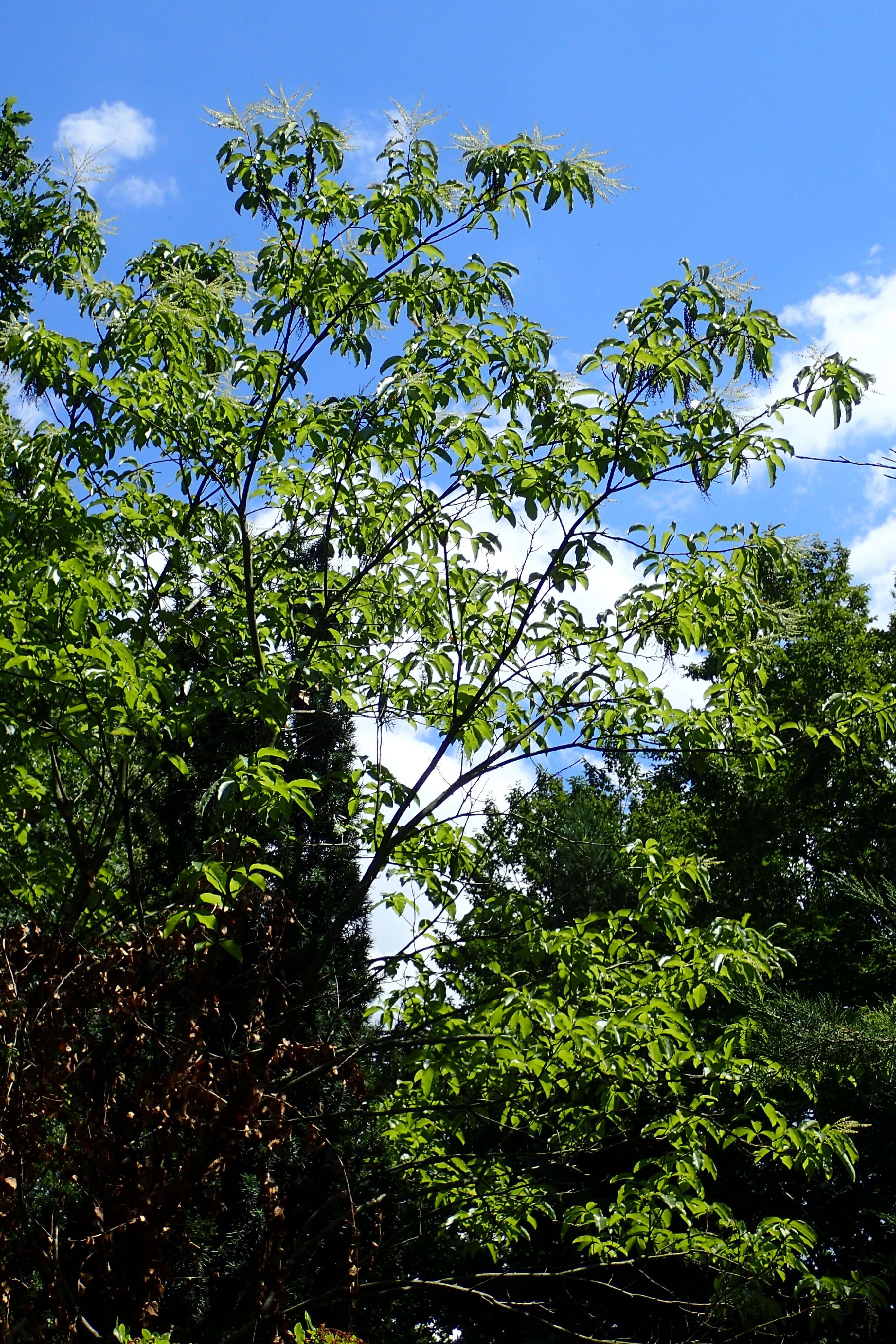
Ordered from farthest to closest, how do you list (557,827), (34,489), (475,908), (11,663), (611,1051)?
(557,827) < (475,908) < (34,489) < (611,1051) < (11,663)

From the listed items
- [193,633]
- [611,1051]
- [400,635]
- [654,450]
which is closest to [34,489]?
[193,633]

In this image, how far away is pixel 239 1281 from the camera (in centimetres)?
773

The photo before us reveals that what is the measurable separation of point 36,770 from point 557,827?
8.78 m

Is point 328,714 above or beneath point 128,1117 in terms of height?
above

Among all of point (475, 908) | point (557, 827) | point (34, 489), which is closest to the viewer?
point (34, 489)

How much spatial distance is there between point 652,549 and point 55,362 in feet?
8.43

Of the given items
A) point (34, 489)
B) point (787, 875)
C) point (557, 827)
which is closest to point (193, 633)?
point (34, 489)

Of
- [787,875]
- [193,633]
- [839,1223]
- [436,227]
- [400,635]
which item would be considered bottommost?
[839,1223]

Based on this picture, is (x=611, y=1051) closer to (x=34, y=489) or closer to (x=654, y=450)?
(x=654, y=450)

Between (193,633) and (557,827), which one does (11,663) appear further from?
(557,827)

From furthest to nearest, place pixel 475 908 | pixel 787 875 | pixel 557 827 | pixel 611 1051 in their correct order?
pixel 787 875 < pixel 557 827 < pixel 475 908 < pixel 611 1051

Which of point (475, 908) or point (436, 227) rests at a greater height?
point (436, 227)

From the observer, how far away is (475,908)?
4660 millimetres

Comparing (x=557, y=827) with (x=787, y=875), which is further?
(x=787, y=875)
